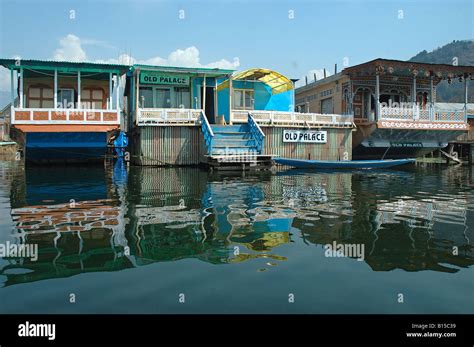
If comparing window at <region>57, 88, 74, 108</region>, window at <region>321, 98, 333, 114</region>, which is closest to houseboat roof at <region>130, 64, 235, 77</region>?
window at <region>57, 88, 74, 108</region>

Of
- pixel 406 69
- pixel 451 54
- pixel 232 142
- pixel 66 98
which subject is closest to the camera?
pixel 232 142

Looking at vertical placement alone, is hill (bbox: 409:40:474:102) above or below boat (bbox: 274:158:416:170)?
above

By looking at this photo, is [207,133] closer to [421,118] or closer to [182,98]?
[182,98]

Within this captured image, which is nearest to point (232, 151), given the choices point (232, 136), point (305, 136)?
point (232, 136)

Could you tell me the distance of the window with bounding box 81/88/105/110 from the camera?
24234mm

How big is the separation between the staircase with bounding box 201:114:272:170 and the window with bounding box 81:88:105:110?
6956 millimetres

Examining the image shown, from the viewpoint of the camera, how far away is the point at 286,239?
22.4 ft

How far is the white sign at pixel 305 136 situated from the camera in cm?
2417

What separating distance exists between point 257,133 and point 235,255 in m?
16.3

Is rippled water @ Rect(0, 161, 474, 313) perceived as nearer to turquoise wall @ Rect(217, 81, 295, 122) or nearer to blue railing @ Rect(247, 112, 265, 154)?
blue railing @ Rect(247, 112, 265, 154)

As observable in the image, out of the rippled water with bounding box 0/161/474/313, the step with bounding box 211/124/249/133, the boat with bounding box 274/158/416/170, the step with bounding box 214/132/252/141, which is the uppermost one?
the step with bounding box 211/124/249/133

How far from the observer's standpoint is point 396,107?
29.3 m
